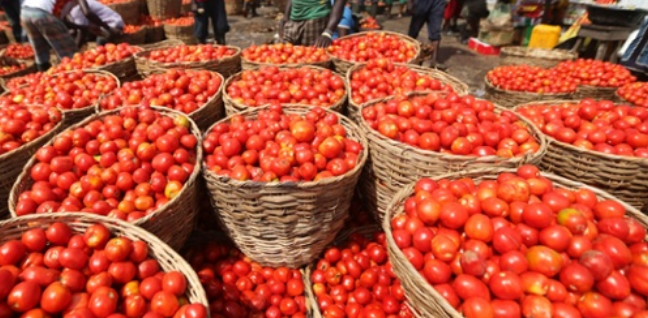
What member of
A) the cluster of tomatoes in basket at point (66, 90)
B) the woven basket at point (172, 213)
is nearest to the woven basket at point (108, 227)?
the woven basket at point (172, 213)

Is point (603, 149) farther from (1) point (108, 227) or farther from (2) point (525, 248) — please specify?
(1) point (108, 227)

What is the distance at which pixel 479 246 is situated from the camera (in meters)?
1.73

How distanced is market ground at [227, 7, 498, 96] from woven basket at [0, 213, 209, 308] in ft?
21.3

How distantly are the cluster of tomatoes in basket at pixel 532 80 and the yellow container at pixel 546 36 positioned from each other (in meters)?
4.15

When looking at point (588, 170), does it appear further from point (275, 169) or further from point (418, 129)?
point (275, 169)

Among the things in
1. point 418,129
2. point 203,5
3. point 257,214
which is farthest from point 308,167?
point 203,5

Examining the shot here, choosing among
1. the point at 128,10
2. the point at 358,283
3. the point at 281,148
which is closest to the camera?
the point at 281,148

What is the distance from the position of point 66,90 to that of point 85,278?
2.71 m

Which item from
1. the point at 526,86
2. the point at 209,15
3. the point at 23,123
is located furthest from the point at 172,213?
the point at 209,15

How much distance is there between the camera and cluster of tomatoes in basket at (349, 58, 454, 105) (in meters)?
3.62

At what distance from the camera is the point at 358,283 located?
2.70m

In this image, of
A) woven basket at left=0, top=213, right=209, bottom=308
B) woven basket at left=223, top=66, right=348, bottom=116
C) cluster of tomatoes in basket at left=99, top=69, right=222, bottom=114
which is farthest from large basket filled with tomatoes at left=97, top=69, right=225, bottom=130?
woven basket at left=0, top=213, right=209, bottom=308

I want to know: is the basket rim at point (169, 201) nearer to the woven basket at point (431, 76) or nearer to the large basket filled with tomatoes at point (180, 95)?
the large basket filled with tomatoes at point (180, 95)

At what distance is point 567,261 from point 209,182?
1.97 m
